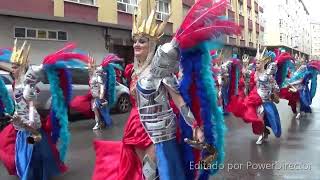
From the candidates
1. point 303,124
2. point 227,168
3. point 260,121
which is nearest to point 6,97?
point 227,168

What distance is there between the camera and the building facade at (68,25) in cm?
1534

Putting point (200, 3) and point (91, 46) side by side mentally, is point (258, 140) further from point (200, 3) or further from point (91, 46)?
point (91, 46)

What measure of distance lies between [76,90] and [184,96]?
9.28 meters

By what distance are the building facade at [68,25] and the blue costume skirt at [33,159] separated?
9592 mm

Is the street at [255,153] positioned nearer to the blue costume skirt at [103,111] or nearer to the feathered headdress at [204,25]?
the blue costume skirt at [103,111]

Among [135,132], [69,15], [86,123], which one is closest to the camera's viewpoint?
[135,132]

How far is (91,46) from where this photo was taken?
1919 centimetres

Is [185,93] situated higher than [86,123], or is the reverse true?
[185,93]

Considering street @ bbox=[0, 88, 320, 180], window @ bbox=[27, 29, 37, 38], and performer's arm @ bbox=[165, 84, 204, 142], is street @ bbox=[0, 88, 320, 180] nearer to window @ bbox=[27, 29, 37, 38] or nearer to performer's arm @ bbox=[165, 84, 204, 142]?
performer's arm @ bbox=[165, 84, 204, 142]

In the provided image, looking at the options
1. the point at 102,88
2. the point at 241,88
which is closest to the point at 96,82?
the point at 102,88

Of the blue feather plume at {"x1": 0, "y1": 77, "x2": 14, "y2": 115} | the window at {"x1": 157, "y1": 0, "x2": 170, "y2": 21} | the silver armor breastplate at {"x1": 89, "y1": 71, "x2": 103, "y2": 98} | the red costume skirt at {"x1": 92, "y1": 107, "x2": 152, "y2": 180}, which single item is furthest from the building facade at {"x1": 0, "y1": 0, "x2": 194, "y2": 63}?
the red costume skirt at {"x1": 92, "y1": 107, "x2": 152, "y2": 180}

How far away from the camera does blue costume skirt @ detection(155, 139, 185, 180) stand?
149 inches

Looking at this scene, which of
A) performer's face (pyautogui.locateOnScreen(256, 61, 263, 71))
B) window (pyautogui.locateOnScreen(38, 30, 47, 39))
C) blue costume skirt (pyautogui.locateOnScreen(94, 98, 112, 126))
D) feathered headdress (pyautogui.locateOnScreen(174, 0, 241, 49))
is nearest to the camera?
feathered headdress (pyautogui.locateOnScreen(174, 0, 241, 49))

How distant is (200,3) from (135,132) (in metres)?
1.20
